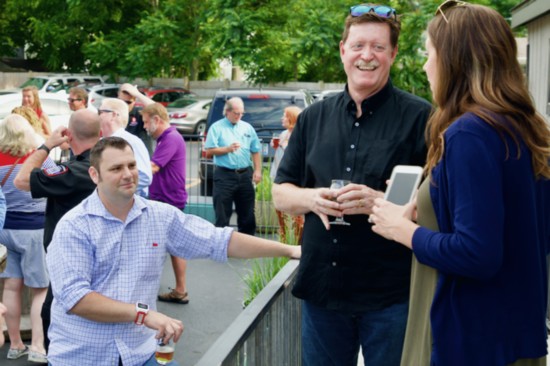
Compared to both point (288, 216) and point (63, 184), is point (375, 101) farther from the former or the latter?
point (288, 216)

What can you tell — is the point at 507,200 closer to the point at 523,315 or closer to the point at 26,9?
the point at 523,315

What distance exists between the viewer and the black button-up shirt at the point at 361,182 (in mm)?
3289

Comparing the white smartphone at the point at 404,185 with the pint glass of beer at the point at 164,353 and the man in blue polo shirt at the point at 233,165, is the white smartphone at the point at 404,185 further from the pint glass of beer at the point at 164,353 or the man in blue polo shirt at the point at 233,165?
the man in blue polo shirt at the point at 233,165

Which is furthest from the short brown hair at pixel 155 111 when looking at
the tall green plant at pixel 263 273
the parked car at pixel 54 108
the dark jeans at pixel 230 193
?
the parked car at pixel 54 108

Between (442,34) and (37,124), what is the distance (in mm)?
6781

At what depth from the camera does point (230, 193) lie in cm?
1079

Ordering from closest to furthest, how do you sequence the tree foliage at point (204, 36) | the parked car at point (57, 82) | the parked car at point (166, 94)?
the tree foliage at point (204, 36) → the parked car at point (166, 94) → the parked car at point (57, 82)

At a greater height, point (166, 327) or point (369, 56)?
point (369, 56)

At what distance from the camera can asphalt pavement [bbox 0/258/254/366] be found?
700cm

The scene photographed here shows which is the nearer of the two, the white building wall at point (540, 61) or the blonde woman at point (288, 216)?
the blonde woman at point (288, 216)

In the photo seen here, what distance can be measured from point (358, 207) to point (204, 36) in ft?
111

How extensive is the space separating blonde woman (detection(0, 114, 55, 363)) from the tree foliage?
59.8 ft

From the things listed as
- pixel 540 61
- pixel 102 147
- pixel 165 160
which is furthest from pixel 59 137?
pixel 540 61

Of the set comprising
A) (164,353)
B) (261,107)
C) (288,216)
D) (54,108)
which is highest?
(261,107)
